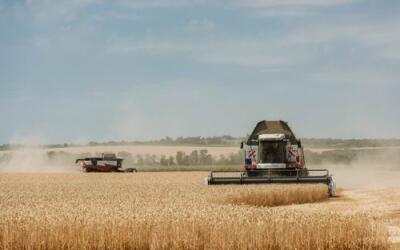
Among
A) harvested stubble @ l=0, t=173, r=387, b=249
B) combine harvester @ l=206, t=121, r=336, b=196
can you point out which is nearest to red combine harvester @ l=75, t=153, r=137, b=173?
combine harvester @ l=206, t=121, r=336, b=196

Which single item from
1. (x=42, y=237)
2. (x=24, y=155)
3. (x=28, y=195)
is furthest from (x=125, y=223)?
(x=24, y=155)

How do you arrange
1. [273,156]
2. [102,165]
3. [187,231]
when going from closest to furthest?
[187,231] < [273,156] < [102,165]

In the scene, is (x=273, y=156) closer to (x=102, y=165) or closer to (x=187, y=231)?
(x=187, y=231)

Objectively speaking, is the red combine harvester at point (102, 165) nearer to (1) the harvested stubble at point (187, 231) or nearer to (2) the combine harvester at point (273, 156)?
(2) the combine harvester at point (273, 156)

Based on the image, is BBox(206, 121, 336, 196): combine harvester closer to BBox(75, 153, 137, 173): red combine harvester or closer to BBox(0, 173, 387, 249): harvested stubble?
BBox(0, 173, 387, 249): harvested stubble

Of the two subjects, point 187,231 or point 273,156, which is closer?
point 187,231

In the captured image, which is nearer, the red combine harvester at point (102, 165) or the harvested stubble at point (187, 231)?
the harvested stubble at point (187, 231)

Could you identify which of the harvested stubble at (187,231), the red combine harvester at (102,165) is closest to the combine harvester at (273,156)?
the harvested stubble at (187,231)

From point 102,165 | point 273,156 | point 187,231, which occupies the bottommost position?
point 187,231

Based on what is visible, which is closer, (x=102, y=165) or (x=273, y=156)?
(x=273, y=156)

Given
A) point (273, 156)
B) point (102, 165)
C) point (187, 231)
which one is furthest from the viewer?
point (102, 165)

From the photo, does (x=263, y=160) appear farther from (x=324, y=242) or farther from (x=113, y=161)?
(x=113, y=161)

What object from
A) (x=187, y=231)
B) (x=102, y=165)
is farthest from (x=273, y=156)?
(x=102, y=165)

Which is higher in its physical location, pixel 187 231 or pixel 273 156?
pixel 273 156
